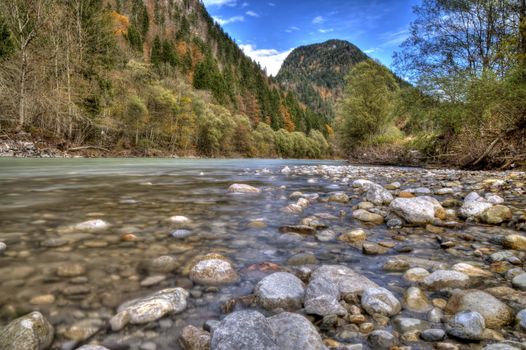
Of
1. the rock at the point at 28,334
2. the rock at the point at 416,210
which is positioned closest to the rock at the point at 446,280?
the rock at the point at 416,210

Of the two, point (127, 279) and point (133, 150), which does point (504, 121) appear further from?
point (133, 150)

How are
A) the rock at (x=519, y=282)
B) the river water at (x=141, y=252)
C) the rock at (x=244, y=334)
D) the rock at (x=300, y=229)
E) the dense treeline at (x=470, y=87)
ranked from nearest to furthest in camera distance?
the rock at (x=244, y=334), the river water at (x=141, y=252), the rock at (x=519, y=282), the rock at (x=300, y=229), the dense treeline at (x=470, y=87)

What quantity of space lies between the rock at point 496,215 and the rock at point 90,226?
3944mm

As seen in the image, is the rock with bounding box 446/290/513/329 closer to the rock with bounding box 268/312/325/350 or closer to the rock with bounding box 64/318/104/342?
the rock with bounding box 268/312/325/350

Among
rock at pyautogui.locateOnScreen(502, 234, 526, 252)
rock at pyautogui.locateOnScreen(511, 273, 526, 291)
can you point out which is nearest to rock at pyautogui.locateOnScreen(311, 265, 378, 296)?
rock at pyautogui.locateOnScreen(511, 273, 526, 291)

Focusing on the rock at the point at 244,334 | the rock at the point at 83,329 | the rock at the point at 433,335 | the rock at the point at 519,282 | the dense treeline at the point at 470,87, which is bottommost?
the rock at the point at 83,329

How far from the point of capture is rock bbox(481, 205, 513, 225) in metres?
3.32

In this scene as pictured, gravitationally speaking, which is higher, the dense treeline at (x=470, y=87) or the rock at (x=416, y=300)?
the dense treeline at (x=470, y=87)

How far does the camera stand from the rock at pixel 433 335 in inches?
49.7

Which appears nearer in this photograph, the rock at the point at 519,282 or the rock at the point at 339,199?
the rock at the point at 519,282

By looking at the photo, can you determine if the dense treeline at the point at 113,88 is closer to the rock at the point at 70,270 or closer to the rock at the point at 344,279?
the rock at the point at 70,270

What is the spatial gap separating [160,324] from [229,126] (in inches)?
2170

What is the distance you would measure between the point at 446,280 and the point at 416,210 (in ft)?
5.60

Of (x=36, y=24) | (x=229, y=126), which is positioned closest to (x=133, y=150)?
→ (x=36, y=24)
